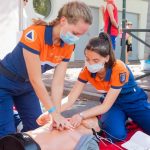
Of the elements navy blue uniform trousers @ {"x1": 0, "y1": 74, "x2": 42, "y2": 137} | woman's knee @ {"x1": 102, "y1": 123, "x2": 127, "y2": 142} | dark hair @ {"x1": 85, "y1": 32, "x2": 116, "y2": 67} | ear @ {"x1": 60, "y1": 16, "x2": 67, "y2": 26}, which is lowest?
woman's knee @ {"x1": 102, "y1": 123, "x2": 127, "y2": 142}

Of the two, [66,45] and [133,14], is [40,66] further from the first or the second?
[133,14]

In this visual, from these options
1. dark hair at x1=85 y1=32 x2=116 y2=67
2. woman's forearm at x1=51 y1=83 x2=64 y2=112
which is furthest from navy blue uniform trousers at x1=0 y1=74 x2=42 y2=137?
dark hair at x1=85 y1=32 x2=116 y2=67

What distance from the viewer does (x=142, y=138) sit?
11.6ft

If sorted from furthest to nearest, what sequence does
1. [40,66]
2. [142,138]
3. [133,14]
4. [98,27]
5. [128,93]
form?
[133,14] < [98,27] < [128,93] < [142,138] < [40,66]

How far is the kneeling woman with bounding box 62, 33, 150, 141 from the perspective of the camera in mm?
3525

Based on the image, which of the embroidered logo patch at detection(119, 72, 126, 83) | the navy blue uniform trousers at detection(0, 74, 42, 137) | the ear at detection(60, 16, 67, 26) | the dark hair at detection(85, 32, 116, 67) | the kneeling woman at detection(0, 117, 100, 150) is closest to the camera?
the kneeling woman at detection(0, 117, 100, 150)

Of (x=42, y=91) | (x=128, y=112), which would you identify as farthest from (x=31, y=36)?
(x=128, y=112)

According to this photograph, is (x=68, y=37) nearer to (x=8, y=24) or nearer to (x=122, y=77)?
(x=122, y=77)

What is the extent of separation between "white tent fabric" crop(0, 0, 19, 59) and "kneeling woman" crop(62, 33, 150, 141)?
17.2 feet

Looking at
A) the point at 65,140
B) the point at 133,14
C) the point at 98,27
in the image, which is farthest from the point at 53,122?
the point at 133,14

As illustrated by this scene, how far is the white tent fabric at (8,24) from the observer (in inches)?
348

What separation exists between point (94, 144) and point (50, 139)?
0.31m

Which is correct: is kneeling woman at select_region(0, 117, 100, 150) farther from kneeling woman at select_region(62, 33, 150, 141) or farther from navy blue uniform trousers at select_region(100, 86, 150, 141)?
navy blue uniform trousers at select_region(100, 86, 150, 141)

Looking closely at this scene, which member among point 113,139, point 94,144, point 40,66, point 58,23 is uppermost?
point 58,23
